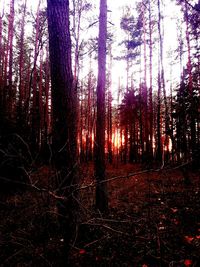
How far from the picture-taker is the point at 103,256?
3.70 metres

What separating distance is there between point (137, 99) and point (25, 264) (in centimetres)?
2052

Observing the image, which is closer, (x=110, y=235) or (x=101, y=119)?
(x=110, y=235)

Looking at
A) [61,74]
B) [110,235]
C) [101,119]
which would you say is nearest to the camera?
[61,74]

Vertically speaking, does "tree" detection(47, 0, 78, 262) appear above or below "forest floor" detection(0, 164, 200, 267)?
above

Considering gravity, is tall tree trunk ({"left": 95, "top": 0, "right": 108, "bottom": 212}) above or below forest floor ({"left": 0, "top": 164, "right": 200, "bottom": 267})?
above

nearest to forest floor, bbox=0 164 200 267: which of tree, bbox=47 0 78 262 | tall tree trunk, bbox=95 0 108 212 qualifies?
tall tree trunk, bbox=95 0 108 212

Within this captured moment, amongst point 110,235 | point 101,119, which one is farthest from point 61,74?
point 110,235

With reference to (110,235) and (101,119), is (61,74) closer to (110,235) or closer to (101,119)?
(101,119)

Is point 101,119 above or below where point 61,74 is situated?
below

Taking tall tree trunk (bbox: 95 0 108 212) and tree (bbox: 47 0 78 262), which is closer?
tree (bbox: 47 0 78 262)

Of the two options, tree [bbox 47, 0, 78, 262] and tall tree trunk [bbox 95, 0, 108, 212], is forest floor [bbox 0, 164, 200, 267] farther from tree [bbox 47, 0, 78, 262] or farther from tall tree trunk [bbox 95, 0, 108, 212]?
tree [bbox 47, 0, 78, 262]

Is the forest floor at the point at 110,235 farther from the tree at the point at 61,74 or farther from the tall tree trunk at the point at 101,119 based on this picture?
the tree at the point at 61,74

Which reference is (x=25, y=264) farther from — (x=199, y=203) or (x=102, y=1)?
(x=102, y=1)

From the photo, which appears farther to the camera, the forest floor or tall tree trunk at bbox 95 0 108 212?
tall tree trunk at bbox 95 0 108 212
